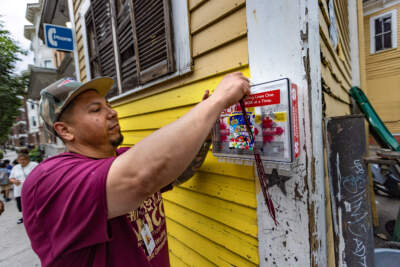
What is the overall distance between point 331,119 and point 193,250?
1551mm

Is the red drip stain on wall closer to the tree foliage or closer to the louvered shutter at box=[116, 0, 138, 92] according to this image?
the louvered shutter at box=[116, 0, 138, 92]

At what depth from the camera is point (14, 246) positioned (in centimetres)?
412

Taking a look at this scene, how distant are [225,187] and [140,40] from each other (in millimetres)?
1753

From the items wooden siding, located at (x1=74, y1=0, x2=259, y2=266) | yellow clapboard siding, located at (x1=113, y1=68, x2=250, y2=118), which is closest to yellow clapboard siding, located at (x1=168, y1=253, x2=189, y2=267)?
wooden siding, located at (x1=74, y1=0, x2=259, y2=266)

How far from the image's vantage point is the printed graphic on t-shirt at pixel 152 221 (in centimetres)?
117

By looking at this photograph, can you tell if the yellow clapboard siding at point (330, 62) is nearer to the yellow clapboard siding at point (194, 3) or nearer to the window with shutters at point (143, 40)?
the yellow clapboard siding at point (194, 3)

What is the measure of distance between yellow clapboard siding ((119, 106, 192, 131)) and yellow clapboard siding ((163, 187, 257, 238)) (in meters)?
0.68

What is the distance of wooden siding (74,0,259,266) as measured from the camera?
1.27m


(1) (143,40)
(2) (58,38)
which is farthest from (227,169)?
(2) (58,38)

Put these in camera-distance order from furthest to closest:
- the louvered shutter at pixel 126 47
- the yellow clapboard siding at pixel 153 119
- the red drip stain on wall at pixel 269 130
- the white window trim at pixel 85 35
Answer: the white window trim at pixel 85 35
the louvered shutter at pixel 126 47
the yellow clapboard siding at pixel 153 119
the red drip stain on wall at pixel 269 130

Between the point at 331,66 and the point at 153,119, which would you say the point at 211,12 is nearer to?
the point at 331,66

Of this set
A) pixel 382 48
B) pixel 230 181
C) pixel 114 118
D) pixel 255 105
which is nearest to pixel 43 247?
pixel 114 118

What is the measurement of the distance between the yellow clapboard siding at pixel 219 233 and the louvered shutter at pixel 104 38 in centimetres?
208

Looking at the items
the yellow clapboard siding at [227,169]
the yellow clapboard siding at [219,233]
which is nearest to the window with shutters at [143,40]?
the yellow clapboard siding at [227,169]
